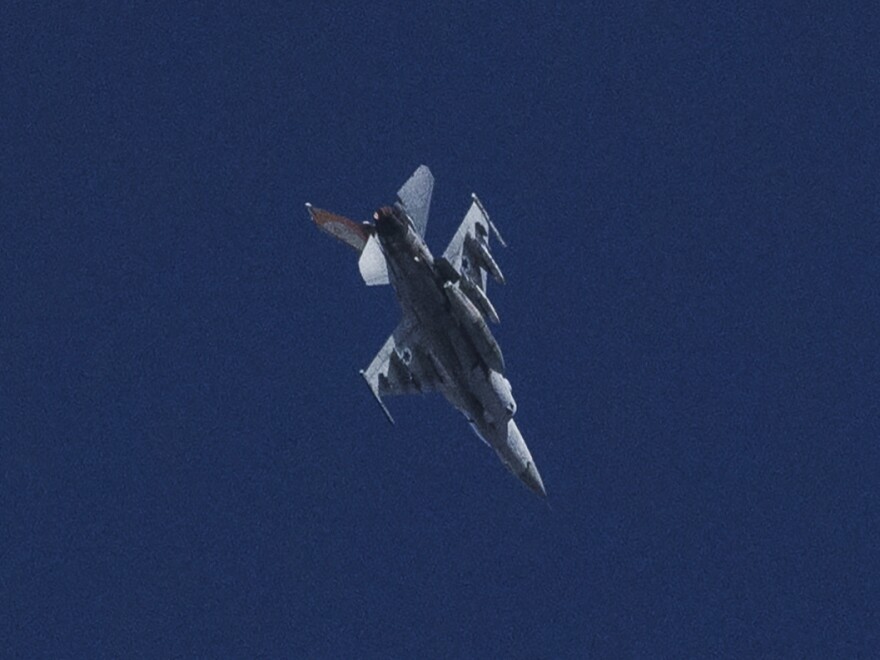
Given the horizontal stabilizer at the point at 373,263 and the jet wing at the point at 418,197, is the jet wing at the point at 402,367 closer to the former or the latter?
the horizontal stabilizer at the point at 373,263

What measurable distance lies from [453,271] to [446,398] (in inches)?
258

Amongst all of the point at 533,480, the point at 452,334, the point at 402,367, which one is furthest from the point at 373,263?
the point at 533,480

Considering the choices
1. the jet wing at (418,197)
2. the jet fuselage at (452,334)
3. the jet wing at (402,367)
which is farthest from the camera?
the jet wing at (402,367)

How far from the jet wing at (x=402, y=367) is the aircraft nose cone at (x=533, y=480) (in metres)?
5.12

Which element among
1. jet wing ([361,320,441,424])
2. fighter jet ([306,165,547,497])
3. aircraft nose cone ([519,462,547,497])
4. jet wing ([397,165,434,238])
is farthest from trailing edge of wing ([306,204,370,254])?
aircraft nose cone ([519,462,547,497])

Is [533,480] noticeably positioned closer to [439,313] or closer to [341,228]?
[439,313]

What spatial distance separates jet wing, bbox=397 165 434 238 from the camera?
87562mm

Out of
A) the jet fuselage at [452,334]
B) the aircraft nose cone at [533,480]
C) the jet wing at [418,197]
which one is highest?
the jet wing at [418,197]

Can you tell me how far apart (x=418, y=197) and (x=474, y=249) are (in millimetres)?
6025

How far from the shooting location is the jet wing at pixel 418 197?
3447 inches

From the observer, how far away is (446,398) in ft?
306

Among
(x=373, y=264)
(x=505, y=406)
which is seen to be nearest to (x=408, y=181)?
(x=373, y=264)

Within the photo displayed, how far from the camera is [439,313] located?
8919cm

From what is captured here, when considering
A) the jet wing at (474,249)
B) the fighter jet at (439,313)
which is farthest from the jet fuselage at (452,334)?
the jet wing at (474,249)
